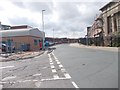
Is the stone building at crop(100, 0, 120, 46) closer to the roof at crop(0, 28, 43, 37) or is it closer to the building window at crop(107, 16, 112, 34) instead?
the building window at crop(107, 16, 112, 34)

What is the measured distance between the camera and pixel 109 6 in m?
60.5

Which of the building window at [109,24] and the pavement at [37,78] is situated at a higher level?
the building window at [109,24]

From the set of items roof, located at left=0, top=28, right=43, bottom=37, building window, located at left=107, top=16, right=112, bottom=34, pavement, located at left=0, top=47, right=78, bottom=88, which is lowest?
pavement, located at left=0, top=47, right=78, bottom=88

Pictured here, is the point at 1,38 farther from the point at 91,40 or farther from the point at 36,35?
the point at 91,40

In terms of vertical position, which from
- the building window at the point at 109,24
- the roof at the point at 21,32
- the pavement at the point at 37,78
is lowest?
the pavement at the point at 37,78

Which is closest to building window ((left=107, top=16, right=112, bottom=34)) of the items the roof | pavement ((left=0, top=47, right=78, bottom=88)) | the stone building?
the stone building

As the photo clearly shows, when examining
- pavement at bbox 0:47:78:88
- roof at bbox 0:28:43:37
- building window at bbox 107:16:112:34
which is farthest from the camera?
building window at bbox 107:16:112:34

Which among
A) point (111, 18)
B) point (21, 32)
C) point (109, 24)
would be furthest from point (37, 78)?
point (109, 24)

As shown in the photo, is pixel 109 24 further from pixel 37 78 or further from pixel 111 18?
pixel 37 78

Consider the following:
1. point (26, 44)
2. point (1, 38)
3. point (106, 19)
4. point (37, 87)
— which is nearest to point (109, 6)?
point (106, 19)

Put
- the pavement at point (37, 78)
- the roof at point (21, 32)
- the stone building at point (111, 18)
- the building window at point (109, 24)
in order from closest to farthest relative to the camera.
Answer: the pavement at point (37, 78) → the roof at point (21, 32) → the stone building at point (111, 18) → the building window at point (109, 24)

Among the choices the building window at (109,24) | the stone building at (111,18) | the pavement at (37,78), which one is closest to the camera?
the pavement at (37,78)

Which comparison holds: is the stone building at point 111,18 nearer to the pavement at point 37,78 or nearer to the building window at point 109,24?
the building window at point 109,24

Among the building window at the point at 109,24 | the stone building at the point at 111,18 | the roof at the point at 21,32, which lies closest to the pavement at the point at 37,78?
the stone building at the point at 111,18
